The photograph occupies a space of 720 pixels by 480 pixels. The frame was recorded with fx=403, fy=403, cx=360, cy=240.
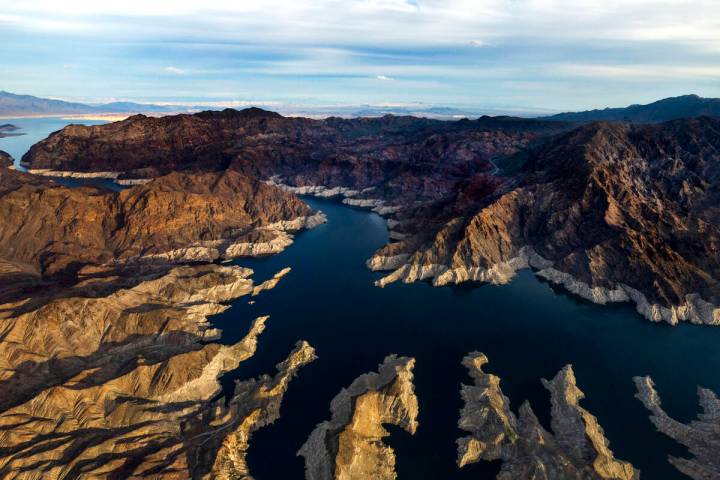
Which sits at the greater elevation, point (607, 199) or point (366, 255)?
point (607, 199)

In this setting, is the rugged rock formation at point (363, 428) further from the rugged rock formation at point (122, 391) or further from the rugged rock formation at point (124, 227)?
the rugged rock formation at point (124, 227)

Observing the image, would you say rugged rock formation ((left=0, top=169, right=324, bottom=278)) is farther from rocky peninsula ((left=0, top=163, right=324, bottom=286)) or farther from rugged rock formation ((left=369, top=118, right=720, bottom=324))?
rugged rock formation ((left=369, top=118, right=720, bottom=324))

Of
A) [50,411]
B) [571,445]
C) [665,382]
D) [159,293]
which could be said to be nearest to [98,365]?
[50,411]

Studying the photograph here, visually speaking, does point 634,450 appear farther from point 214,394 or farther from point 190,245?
point 190,245

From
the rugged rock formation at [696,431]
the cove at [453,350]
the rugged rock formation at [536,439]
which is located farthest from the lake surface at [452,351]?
the rugged rock formation at [536,439]

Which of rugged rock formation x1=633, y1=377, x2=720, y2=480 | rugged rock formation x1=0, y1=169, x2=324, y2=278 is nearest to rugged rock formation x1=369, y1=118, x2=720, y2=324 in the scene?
rugged rock formation x1=633, y1=377, x2=720, y2=480
